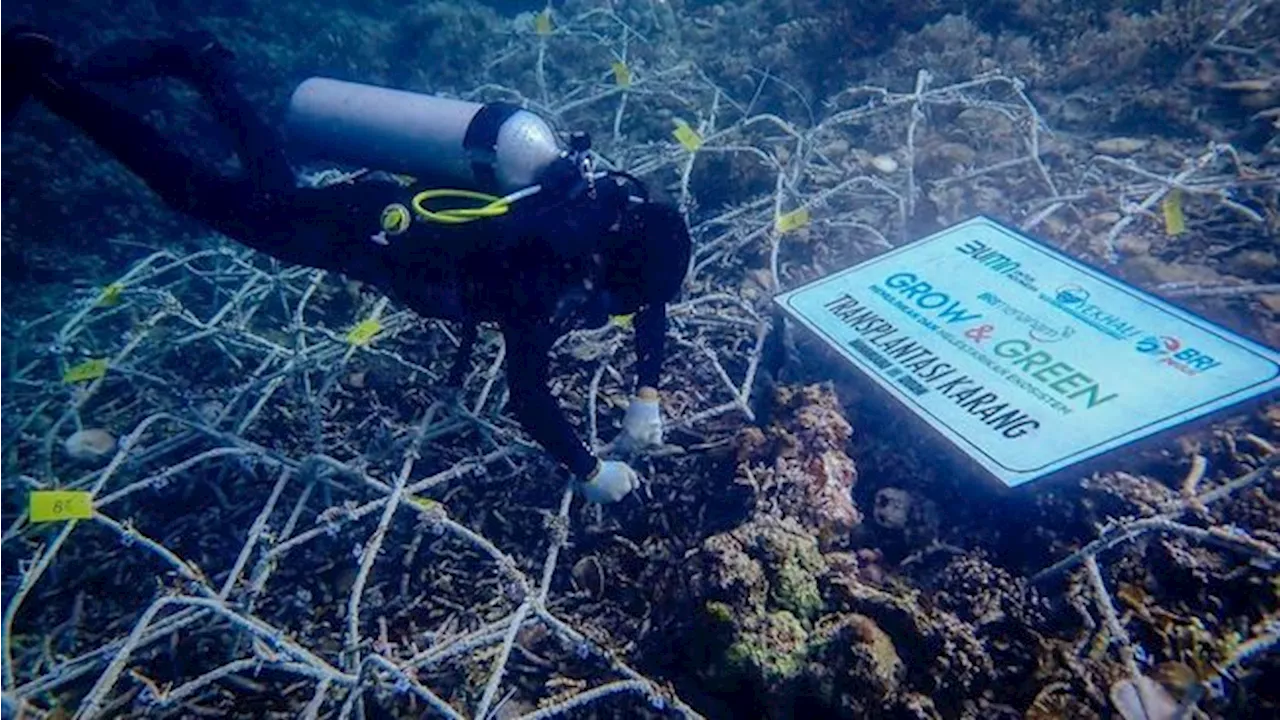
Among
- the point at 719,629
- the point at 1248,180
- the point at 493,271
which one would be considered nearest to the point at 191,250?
the point at 493,271

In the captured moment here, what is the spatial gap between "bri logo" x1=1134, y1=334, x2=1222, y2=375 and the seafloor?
249mm

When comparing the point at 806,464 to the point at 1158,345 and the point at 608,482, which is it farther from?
the point at 1158,345

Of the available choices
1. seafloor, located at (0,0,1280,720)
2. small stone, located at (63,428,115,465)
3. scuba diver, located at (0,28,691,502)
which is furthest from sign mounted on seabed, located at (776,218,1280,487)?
small stone, located at (63,428,115,465)

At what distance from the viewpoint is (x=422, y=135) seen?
3.19 m

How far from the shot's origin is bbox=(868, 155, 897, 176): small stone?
5.55 meters

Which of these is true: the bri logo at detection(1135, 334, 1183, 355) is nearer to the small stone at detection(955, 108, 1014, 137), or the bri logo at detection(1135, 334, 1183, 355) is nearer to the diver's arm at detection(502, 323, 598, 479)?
the diver's arm at detection(502, 323, 598, 479)

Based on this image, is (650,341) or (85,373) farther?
(85,373)

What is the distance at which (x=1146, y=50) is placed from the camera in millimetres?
5867

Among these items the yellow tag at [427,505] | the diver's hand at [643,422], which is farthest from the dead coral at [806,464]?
the yellow tag at [427,505]

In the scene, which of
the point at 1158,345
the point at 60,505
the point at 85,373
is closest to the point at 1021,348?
the point at 1158,345

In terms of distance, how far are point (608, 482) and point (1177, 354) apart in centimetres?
238

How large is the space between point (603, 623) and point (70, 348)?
14.9 feet

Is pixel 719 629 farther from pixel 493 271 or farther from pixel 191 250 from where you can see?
pixel 191 250

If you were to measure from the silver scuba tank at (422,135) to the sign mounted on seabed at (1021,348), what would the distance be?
149 centimetres
